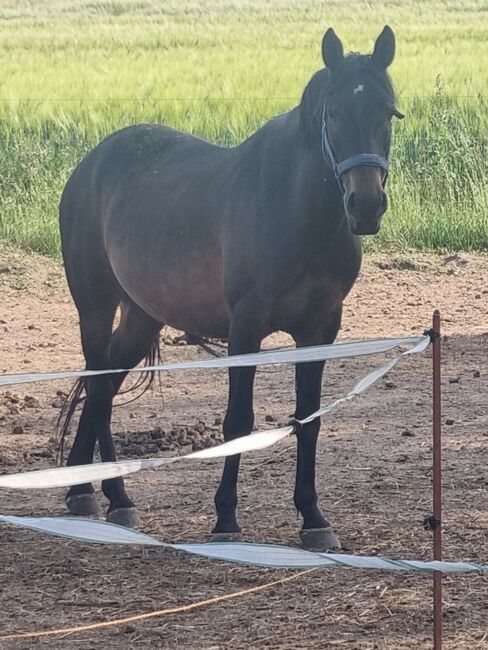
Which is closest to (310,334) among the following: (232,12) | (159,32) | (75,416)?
(75,416)

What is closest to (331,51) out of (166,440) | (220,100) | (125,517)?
(125,517)

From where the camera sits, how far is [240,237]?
4.94 m

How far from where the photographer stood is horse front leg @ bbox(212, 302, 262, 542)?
484cm

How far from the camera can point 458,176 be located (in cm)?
1264

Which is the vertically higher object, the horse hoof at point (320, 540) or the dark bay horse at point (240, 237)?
the dark bay horse at point (240, 237)

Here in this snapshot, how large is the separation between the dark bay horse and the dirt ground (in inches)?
13.0

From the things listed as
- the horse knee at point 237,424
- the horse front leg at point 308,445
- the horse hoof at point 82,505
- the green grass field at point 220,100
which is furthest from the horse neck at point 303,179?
the green grass field at point 220,100

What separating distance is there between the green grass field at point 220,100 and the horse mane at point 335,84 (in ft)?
21.5

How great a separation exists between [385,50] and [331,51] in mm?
231

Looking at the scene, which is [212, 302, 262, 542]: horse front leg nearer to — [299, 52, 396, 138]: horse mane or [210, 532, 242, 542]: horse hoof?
[210, 532, 242, 542]: horse hoof

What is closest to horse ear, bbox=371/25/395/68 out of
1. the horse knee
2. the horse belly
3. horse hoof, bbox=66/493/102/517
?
the horse belly

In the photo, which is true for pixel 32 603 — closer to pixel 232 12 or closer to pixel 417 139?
pixel 417 139

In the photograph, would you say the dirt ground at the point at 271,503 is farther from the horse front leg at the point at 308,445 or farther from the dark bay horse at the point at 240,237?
the dark bay horse at the point at 240,237

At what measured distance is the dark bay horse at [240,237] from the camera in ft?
15.0
